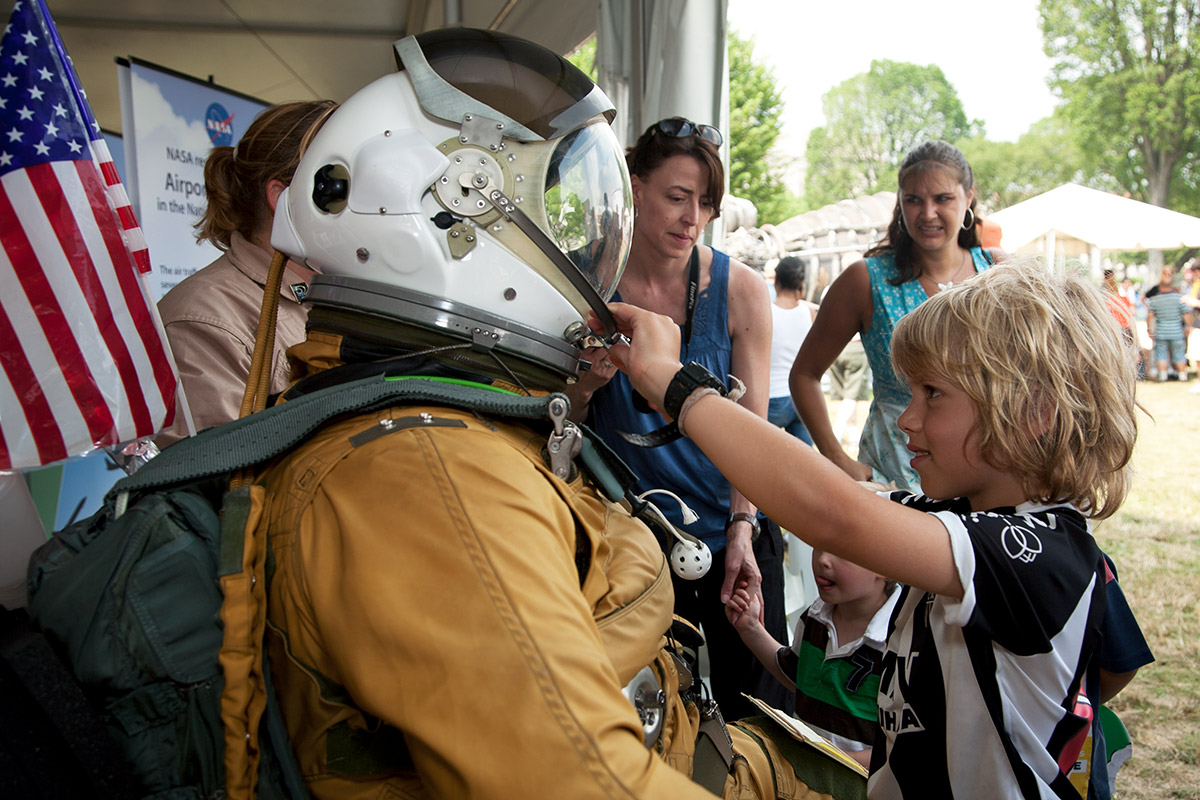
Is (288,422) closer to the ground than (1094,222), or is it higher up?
closer to the ground

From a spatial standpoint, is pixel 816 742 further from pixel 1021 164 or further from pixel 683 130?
pixel 1021 164

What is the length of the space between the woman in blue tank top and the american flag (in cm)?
118

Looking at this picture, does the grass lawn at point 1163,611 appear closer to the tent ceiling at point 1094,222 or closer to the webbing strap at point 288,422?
the webbing strap at point 288,422

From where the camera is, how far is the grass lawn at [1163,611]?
293 centimetres

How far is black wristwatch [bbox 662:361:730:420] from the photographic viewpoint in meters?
1.28

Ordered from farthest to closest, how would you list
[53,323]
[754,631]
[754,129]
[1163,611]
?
[754,129] < [1163,611] < [754,631] < [53,323]

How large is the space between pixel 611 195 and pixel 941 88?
215 ft

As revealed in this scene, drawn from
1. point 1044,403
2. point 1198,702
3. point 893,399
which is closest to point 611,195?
point 1044,403

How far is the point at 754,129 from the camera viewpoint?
111ft

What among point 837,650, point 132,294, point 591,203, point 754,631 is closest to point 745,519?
point 754,631

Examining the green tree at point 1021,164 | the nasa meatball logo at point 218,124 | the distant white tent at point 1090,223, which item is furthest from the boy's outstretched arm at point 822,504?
the green tree at point 1021,164

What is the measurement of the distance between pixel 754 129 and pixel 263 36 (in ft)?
101

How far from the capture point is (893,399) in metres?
2.57

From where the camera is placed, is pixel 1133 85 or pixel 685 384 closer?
pixel 685 384
